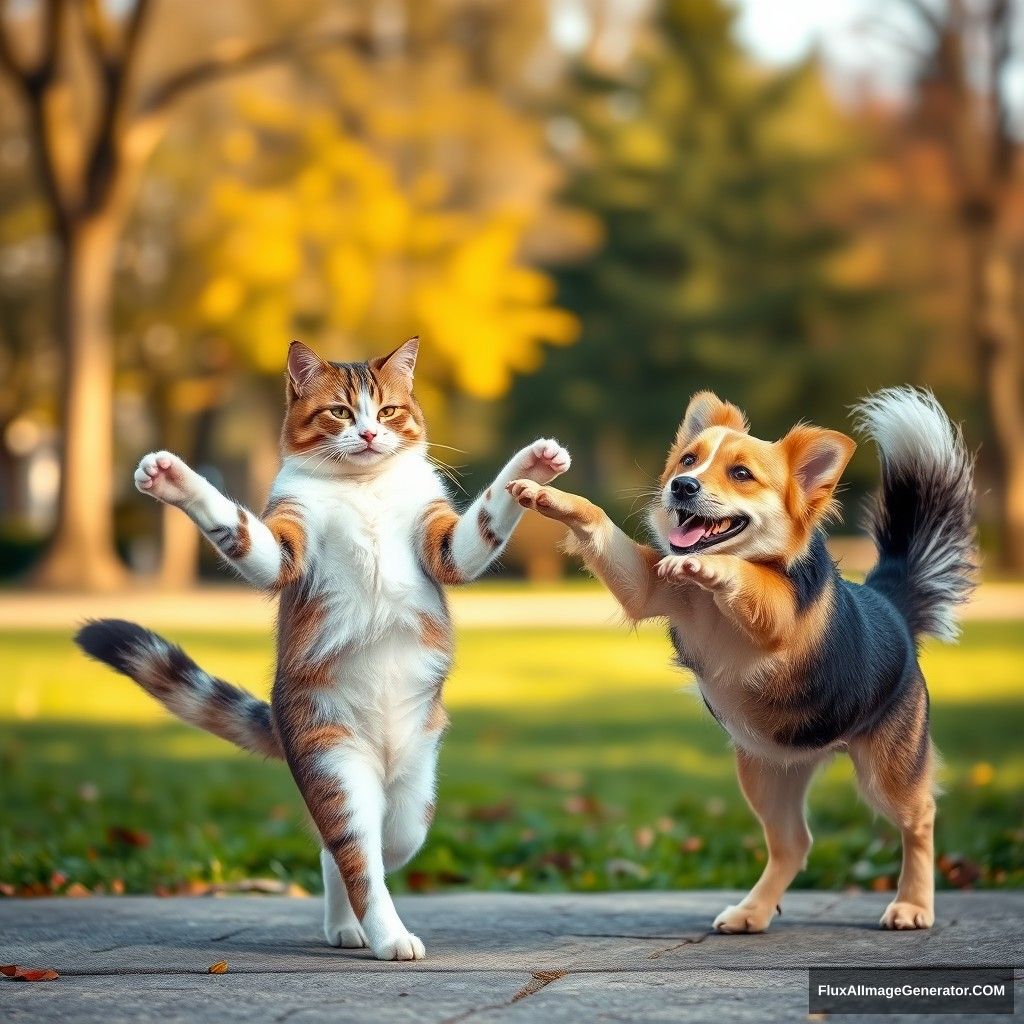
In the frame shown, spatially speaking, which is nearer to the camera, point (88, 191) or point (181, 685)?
point (181, 685)

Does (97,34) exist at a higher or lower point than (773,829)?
higher

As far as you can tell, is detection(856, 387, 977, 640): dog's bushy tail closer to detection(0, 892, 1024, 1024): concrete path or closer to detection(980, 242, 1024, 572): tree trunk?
detection(0, 892, 1024, 1024): concrete path

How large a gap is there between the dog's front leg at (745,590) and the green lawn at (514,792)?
0.93 m

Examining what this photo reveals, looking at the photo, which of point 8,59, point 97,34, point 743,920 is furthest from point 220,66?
point 743,920

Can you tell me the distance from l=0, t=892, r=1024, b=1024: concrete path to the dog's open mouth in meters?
1.11

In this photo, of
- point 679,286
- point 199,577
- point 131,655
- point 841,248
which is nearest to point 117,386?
point 199,577

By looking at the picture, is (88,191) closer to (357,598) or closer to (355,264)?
(355,264)

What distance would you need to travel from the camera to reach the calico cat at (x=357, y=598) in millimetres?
4188

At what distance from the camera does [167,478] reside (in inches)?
155

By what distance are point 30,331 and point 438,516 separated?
3177 cm

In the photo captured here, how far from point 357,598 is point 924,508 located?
196 cm

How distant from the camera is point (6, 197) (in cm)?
3281

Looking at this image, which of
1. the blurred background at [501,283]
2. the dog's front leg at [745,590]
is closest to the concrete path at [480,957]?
the dog's front leg at [745,590]

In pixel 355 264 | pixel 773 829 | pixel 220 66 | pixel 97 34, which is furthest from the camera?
pixel 355 264
